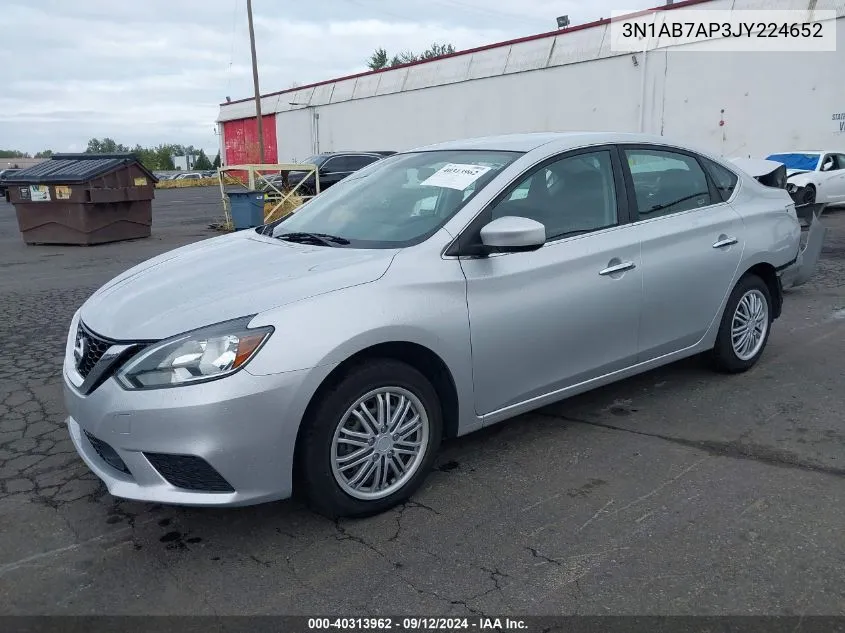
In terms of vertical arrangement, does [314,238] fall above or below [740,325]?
above

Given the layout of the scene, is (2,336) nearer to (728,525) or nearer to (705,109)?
(728,525)

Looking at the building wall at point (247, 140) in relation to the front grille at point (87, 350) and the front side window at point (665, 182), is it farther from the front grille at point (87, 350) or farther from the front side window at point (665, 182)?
the front grille at point (87, 350)

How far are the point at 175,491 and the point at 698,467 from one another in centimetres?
245

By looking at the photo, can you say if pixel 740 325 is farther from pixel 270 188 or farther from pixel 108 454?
pixel 270 188

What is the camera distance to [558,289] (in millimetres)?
3670

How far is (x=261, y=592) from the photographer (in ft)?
8.85

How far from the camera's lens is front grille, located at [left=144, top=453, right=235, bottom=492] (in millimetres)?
2777

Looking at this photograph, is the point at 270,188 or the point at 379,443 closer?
the point at 379,443

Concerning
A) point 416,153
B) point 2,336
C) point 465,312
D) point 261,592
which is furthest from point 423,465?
point 2,336

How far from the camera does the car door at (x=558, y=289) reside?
345 cm

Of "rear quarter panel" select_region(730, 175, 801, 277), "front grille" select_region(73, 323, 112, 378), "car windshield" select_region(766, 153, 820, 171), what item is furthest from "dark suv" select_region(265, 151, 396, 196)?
"front grille" select_region(73, 323, 112, 378)

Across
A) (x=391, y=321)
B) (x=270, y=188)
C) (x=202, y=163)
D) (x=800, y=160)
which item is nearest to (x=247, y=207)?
(x=270, y=188)

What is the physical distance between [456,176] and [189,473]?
2.00 m

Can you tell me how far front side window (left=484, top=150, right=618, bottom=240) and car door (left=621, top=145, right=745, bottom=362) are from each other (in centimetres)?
20
